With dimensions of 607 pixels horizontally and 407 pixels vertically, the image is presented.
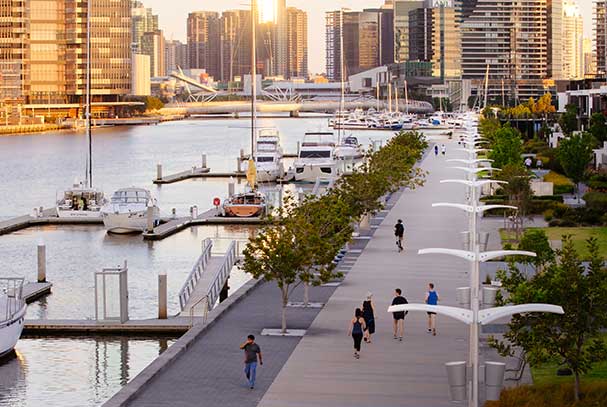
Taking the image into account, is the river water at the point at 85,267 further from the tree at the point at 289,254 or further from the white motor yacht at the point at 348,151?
the white motor yacht at the point at 348,151

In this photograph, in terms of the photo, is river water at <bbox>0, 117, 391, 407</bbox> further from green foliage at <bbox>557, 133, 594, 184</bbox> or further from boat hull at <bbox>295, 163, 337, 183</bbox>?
green foliage at <bbox>557, 133, 594, 184</bbox>

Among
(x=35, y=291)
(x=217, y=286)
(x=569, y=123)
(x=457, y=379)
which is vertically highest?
(x=569, y=123)

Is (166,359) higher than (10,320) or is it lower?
lower

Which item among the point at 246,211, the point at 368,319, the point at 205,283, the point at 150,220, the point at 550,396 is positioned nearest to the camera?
the point at 550,396

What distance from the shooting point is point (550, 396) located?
21078 mm

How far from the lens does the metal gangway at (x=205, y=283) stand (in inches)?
1275

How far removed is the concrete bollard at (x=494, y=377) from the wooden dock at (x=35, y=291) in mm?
20087

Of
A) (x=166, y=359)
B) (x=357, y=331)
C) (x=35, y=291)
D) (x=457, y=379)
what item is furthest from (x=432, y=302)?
(x=35, y=291)

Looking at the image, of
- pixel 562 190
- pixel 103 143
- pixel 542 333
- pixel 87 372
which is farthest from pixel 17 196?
pixel 103 143

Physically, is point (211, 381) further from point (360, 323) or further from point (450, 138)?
point (450, 138)

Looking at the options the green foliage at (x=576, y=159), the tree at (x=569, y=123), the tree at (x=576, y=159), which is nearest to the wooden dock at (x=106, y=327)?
the tree at (x=576, y=159)

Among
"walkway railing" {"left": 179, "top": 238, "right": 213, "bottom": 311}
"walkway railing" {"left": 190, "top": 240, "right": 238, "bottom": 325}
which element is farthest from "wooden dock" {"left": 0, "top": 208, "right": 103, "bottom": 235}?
"walkway railing" {"left": 179, "top": 238, "right": 213, "bottom": 311}

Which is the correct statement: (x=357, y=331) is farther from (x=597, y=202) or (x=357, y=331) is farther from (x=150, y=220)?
(x=150, y=220)

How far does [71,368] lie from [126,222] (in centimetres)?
2971
